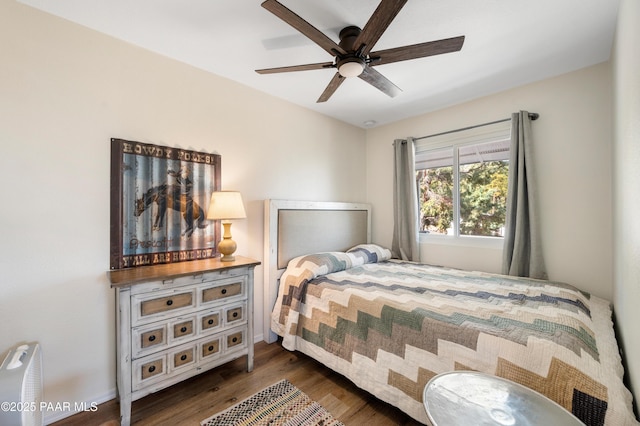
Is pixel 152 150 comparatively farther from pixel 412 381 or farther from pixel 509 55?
pixel 509 55

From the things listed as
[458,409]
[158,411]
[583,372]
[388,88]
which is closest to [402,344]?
[458,409]

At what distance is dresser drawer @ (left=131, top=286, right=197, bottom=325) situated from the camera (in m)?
1.58

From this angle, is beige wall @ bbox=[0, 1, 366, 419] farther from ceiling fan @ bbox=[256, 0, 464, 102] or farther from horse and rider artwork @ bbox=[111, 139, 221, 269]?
ceiling fan @ bbox=[256, 0, 464, 102]

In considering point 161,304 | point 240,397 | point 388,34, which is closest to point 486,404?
point 240,397

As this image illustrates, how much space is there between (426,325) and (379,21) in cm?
167

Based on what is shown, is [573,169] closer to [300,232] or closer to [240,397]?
[300,232]

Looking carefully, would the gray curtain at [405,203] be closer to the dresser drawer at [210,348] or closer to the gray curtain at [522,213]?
the gray curtain at [522,213]

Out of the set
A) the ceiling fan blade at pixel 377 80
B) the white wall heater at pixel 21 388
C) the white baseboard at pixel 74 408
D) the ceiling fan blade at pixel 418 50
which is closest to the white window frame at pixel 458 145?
the ceiling fan blade at pixel 377 80

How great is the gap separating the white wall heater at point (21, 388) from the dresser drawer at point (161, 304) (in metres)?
0.45

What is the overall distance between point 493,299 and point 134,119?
287 centimetres

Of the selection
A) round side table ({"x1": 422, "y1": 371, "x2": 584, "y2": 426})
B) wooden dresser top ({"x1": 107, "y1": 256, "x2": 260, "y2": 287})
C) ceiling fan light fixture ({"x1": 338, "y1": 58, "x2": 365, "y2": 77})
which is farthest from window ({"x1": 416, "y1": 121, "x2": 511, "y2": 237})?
wooden dresser top ({"x1": 107, "y1": 256, "x2": 260, "y2": 287})

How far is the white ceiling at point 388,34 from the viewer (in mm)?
1576

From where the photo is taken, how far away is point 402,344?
1615 millimetres

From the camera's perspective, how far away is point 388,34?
1816mm
